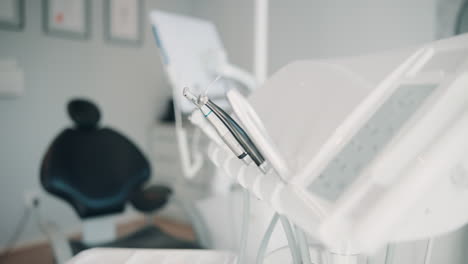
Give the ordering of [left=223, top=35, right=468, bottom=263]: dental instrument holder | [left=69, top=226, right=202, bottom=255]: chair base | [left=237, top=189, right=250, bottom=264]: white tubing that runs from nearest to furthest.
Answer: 1. [left=223, top=35, right=468, bottom=263]: dental instrument holder
2. [left=237, top=189, right=250, bottom=264]: white tubing
3. [left=69, top=226, right=202, bottom=255]: chair base

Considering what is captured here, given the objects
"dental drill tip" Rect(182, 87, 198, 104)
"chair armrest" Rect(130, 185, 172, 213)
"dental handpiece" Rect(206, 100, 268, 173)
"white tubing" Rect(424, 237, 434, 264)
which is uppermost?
"dental drill tip" Rect(182, 87, 198, 104)

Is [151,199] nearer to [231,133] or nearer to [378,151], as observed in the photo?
[231,133]

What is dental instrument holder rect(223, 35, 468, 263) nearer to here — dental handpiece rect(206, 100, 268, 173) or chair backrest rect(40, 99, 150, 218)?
dental handpiece rect(206, 100, 268, 173)

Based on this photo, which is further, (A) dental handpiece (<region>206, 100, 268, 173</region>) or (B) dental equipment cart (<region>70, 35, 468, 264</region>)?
(A) dental handpiece (<region>206, 100, 268, 173</region>)

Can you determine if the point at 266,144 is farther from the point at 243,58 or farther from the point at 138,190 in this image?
the point at 243,58

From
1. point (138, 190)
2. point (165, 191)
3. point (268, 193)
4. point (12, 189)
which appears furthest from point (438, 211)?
point (12, 189)

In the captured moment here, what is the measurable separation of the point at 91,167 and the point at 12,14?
1424mm

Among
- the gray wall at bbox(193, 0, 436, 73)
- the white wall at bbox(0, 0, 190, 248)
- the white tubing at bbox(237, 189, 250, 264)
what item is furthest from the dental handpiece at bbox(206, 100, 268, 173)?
the white wall at bbox(0, 0, 190, 248)

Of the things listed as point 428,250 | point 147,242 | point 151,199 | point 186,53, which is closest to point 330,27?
point 186,53

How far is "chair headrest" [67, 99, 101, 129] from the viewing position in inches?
52.9

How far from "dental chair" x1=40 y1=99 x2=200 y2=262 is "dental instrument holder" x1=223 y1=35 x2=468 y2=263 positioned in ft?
3.11

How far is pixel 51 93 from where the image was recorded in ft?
7.68

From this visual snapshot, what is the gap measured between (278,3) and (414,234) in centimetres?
241

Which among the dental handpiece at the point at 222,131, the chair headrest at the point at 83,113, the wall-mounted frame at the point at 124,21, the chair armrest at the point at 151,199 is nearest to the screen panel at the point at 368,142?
the dental handpiece at the point at 222,131
